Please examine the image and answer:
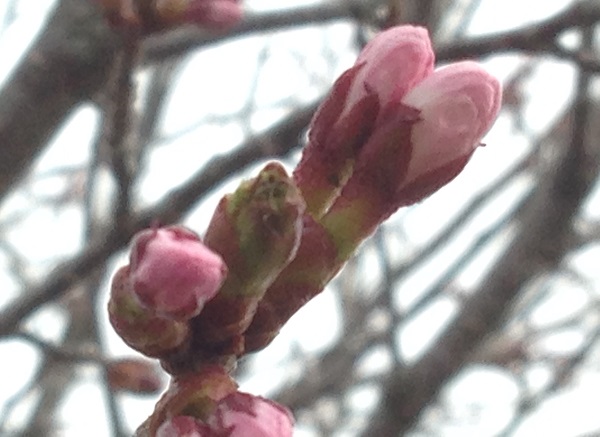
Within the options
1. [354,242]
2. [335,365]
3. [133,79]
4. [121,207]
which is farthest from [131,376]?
[335,365]

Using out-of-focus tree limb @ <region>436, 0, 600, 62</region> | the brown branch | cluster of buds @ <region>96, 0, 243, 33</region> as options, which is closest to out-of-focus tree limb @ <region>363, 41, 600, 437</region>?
the brown branch

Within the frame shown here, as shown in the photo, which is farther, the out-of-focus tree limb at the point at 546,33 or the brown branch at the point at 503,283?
the brown branch at the point at 503,283

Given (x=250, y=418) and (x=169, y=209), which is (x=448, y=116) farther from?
(x=169, y=209)

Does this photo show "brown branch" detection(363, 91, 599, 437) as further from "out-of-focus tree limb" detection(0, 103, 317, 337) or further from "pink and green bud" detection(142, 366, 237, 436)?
"pink and green bud" detection(142, 366, 237, 436)

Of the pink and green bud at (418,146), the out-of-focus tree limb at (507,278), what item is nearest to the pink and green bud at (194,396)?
the pink and green bud at (418,146)

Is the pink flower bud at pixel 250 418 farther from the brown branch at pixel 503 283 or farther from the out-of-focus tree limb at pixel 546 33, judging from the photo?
the brown branch at pixel 503 283

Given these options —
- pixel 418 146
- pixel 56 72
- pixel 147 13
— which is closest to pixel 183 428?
pixel 418 146
